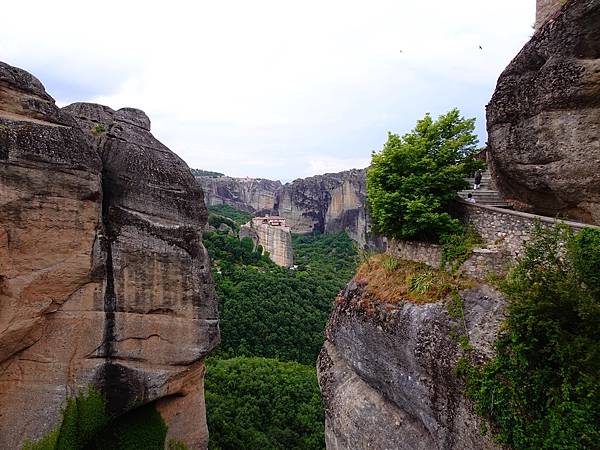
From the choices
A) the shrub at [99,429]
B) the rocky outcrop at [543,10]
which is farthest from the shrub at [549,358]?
the shrub at [99,429]

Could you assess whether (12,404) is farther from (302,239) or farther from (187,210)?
(302,239)

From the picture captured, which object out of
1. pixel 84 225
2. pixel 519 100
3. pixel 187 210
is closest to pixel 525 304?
pixel 519 100

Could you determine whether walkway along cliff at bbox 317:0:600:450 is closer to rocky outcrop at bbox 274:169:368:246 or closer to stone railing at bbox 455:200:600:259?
stone railing at bbox 455:200:600:259

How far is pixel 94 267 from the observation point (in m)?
9.48

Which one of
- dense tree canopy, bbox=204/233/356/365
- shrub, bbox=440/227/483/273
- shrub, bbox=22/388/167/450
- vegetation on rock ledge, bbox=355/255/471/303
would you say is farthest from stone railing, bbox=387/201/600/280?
dense tree canopy, bbox=204/233/356/365

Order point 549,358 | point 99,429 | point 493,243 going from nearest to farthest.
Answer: point 549,358 → point 493,243 → point 99,429

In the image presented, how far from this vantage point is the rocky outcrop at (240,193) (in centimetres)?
9281

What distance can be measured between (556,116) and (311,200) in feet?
227

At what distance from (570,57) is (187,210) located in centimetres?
907

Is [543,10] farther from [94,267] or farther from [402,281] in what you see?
[94,267]

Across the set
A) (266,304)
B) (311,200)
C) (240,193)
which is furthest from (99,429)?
(240,193)

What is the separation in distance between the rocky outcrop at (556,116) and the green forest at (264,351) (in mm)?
13542

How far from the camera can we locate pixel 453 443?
23.6ft

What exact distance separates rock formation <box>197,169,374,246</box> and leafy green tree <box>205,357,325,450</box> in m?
33.7
